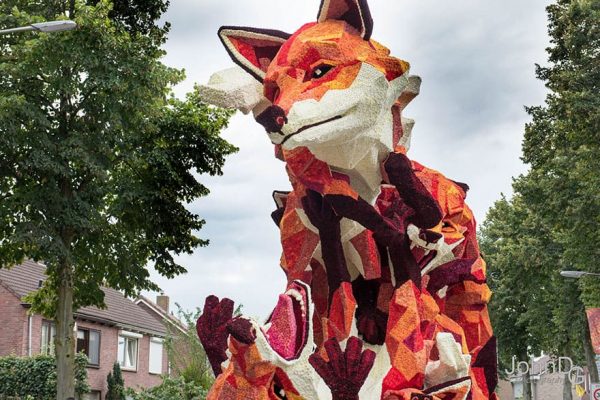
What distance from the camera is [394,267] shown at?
6.85m

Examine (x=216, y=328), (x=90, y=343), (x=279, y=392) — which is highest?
(x=90, y=343)

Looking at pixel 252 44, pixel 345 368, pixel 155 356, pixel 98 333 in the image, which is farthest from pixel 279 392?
pixel 155 356

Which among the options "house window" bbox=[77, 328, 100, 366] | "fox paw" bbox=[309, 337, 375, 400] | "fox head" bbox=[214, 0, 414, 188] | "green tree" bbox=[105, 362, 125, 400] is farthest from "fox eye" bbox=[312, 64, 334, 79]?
"house window" bbox=[77, 328, 100, 366]

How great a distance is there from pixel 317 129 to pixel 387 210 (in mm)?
999

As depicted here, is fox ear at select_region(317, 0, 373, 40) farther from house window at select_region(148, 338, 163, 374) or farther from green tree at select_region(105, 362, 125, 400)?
house window at select_region(148, 338, 163, 374)

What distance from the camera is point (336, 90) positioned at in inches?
251

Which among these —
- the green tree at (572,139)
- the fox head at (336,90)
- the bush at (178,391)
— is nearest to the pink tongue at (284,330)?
the fox head at (336,90)

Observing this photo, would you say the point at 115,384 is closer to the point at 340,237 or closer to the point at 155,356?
the point at 155,356

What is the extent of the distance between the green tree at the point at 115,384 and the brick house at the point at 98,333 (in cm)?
70

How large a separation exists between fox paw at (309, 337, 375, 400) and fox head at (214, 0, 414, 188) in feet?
4.62

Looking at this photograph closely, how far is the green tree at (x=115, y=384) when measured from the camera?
30328 mm

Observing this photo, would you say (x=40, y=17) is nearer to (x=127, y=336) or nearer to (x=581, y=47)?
(x=581, y=47)

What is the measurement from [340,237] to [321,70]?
1.28 metres

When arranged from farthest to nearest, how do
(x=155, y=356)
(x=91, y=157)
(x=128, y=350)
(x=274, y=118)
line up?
(x=155, y=356) → (x=128, y=350) → (x=91, y=157) → (x=274, y=118)
